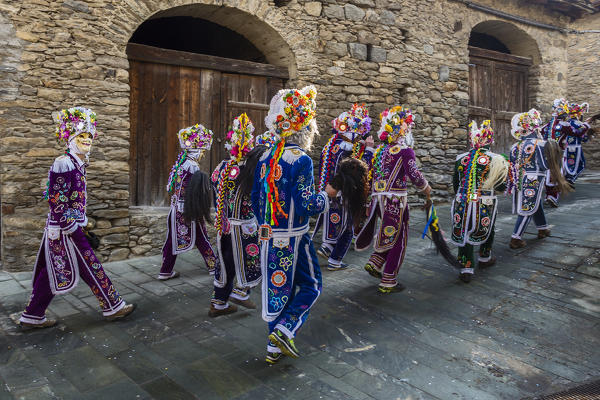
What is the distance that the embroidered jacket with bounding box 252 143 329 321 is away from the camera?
291 centimetres

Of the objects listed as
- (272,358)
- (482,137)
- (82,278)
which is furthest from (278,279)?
(482,137)

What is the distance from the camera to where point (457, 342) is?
3342 millimetres

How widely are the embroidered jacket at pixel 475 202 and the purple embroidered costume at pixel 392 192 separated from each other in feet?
2.00

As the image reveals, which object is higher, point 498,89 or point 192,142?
point 498,89

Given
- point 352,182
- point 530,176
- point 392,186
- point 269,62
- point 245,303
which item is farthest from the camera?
point 269,62

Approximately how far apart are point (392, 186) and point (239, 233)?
1.65 m

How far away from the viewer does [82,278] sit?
3.64 meters

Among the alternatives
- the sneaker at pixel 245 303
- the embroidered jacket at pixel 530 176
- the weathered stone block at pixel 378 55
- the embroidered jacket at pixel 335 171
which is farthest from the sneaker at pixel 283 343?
the weathered stone block at pixel 378 55

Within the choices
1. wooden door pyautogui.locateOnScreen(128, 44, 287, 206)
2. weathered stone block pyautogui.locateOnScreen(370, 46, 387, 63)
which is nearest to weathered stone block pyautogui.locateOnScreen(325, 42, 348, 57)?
weathered stone block pyautogui.locateOnScreen(370, 46, 387, 63)

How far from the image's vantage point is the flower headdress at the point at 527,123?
228 inches

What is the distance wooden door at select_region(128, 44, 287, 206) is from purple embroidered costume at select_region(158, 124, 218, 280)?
161cm

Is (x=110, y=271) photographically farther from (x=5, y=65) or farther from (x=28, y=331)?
(x=5, y=65)

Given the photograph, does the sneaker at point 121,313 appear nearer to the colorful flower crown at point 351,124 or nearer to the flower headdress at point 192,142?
the flower headdress at point 192,142

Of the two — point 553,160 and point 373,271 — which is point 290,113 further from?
point 553,160
